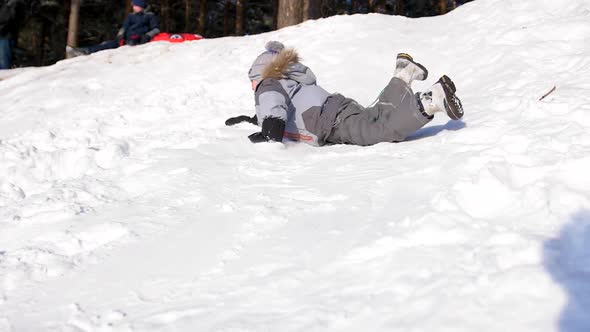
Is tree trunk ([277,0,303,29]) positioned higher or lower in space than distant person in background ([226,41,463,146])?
higher

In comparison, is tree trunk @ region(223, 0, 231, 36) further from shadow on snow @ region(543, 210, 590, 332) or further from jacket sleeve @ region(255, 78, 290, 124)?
shadow on snow @ region(543, 210, 590, 332)

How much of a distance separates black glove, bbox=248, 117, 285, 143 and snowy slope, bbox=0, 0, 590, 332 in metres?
0.08

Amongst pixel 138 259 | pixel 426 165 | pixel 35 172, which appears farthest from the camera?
pixel 35 172

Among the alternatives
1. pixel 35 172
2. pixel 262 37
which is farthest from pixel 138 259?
pixel 262 37

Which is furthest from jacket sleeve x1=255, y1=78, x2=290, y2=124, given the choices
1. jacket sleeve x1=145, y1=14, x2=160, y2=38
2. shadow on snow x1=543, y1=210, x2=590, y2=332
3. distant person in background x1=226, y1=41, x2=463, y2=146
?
jacket sleeve x1=145, y1=14, x2=160, y2=38

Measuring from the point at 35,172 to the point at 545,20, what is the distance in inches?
202

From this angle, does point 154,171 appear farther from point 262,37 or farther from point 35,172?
point 262,37

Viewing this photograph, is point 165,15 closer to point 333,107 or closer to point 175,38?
point 175,38

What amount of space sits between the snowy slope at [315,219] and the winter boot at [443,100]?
143 mm

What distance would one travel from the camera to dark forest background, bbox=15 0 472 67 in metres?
16.3

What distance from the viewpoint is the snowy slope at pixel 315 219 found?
177cm

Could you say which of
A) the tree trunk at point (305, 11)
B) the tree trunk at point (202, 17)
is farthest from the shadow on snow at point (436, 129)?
the tree trunk at point (202, 17)

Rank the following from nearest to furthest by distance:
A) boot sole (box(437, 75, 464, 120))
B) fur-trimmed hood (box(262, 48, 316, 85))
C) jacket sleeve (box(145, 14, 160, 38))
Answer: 1. boot sole (box(437, 75, 464, 120))
2. fur-trimmed hood (box(262, 48, 316, 85))
3. jacket sleeve (box(145, 14, 160, 38))

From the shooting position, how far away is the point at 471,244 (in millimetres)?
2000
